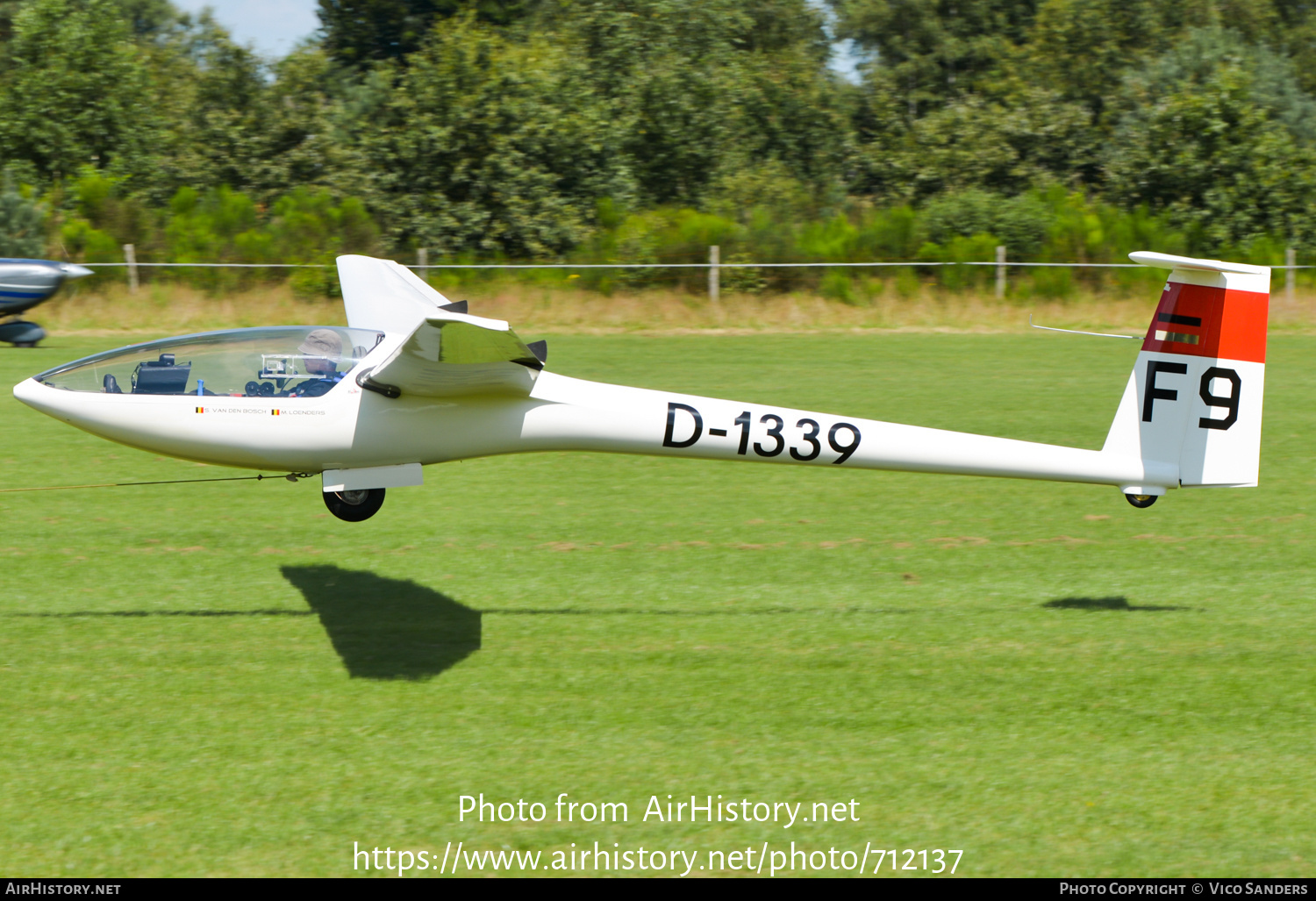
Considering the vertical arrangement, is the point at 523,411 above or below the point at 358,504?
above

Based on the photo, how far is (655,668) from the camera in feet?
32.5

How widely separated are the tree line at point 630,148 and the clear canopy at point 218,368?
76.7 ft

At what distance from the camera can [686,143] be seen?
152 ft

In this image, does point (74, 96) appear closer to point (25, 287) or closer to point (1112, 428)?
point (25, 287)

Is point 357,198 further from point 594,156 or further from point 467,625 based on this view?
point 467,625

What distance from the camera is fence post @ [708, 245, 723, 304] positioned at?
3322 centimetres

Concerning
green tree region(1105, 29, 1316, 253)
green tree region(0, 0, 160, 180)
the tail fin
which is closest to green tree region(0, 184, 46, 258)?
green tree region(0, 0, 160, 180)

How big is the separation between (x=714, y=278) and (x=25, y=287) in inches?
652

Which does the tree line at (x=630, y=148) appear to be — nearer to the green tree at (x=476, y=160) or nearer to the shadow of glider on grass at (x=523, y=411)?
the green tree at (x=476, y=160)

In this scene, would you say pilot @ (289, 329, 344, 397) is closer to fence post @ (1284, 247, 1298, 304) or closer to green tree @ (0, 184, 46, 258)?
green tree @ (0, 184, 46, 258)

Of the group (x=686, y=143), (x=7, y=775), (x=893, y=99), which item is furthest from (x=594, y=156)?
(x=7, y=775)

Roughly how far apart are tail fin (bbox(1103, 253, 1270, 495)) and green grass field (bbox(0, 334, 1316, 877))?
5.44ft

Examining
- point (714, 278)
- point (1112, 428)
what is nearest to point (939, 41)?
point (714, 278)
